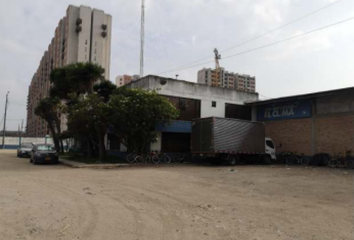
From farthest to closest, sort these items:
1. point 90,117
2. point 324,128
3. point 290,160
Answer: point 290,160 < point 324,128 < point 90,117

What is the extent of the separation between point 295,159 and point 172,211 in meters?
19.8

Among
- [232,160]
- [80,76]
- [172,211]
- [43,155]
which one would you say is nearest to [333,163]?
[232,160]

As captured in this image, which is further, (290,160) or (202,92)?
(202,92)

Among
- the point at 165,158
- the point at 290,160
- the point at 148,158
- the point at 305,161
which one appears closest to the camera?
the point at 148,158

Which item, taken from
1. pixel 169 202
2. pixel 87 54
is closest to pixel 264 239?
pixel 169 202

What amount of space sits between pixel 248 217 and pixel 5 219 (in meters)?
5.24

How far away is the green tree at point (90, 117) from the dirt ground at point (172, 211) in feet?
35.8

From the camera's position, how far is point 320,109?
80.3 feet

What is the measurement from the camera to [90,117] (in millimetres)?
23172

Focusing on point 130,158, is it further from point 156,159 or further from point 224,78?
point 224,78

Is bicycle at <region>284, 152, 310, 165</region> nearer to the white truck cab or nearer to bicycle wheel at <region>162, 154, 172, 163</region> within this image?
the white truck cab

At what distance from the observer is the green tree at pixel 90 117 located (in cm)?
→ 2304

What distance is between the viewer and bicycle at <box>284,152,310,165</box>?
24.7m

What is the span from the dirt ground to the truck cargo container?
9.62m
